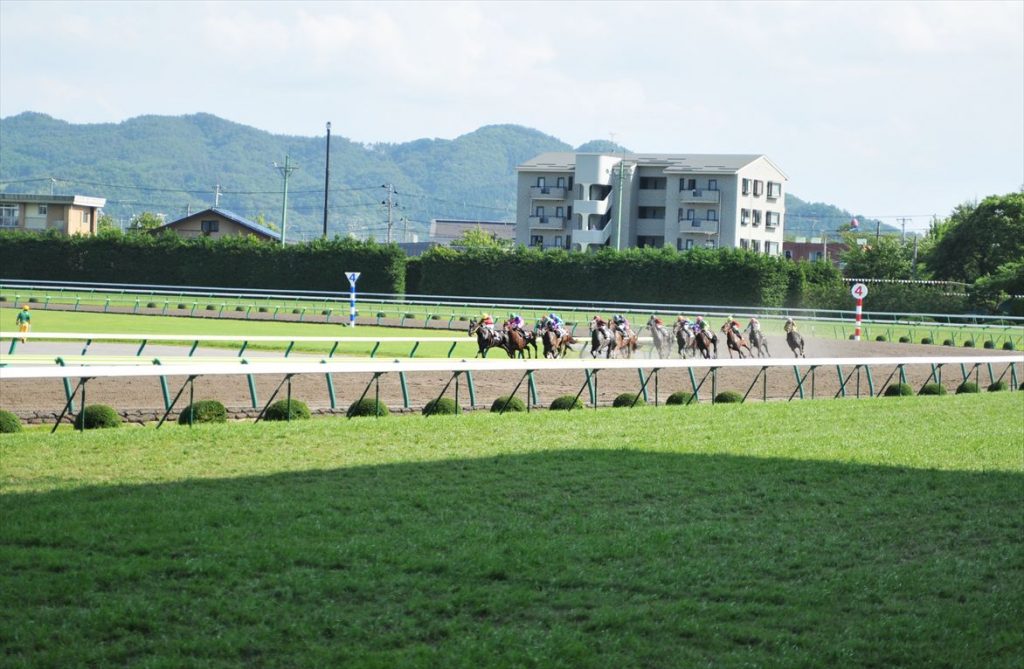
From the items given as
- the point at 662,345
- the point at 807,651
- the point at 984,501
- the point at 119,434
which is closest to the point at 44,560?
the point at 807,651

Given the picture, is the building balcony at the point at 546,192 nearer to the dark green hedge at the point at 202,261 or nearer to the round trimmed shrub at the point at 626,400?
the dark green hedge at the point at 202,261

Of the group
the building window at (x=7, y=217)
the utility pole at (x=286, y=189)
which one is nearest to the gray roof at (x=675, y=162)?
the utility pole at (x=286, y=189)

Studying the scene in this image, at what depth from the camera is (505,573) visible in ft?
22.3

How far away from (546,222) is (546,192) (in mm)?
1901

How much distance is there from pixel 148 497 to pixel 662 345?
22240mm

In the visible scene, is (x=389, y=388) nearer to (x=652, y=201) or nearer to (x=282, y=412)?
(x=282, y=412)

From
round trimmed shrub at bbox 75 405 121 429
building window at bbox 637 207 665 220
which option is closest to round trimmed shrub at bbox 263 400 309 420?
round trimmed shrub at bbox 75 405 121 429

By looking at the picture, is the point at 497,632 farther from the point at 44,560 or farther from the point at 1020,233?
the point at 1020,233

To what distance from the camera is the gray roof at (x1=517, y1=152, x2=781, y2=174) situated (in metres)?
77.8

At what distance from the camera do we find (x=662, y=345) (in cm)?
2978

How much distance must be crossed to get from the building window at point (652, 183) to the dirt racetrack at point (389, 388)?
52.7 meters

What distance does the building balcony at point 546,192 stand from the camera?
82.0 m

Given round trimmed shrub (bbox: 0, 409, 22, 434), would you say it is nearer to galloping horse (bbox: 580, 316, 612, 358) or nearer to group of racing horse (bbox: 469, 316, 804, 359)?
group of racing horse (bbox: 469, 316, 804, 359)

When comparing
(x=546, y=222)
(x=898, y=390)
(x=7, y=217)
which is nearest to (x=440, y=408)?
(x=898, y=390)
